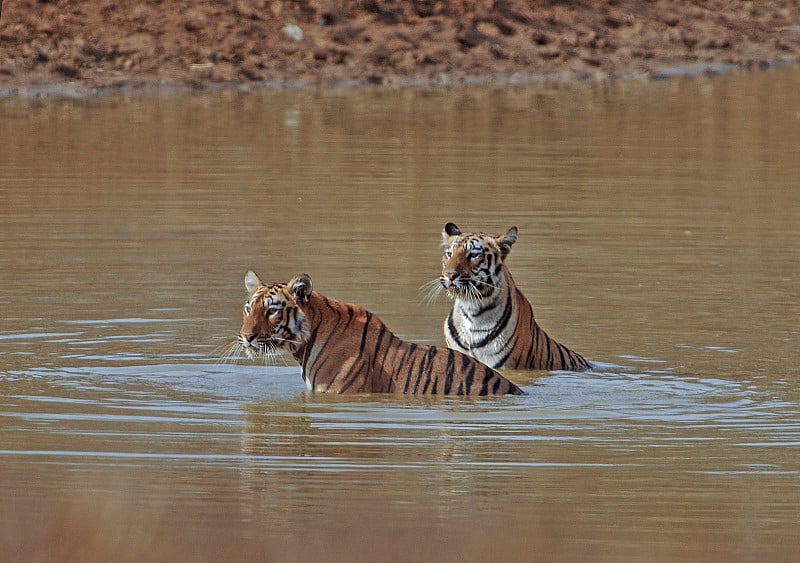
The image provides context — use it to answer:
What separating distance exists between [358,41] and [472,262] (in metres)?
16.7

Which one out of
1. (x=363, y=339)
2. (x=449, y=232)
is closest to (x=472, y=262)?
(x=449, y=232)

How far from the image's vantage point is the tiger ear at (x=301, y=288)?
7914 millimetres

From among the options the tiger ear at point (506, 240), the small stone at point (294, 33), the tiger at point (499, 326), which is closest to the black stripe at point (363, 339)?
the tiger at point (499, 326)

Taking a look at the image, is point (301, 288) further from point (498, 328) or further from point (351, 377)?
point (498, 328)

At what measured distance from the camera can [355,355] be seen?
8.20 m

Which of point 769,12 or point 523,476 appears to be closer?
point 523,476

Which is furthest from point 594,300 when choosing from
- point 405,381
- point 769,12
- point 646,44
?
point 769,12

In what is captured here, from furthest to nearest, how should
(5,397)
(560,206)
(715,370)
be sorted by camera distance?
(560,206)
(715,370)
(5,397)

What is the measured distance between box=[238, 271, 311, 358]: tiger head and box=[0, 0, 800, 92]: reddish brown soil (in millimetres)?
15152

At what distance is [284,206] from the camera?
575 inches

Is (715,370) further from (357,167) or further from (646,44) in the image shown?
(646,44)

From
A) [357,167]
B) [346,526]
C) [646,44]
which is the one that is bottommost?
[346,526]

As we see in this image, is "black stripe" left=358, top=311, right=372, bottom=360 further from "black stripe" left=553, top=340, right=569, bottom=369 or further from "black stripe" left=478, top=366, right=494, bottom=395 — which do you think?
"black stripe" left=553, top=340, right=569, bottom=369

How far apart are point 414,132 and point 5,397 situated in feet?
38.6
